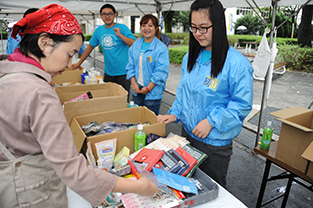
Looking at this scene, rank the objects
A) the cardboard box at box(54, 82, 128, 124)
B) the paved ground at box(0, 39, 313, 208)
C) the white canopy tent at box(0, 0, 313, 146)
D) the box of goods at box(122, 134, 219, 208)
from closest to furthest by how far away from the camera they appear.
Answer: the box of goods at box(122, 134, 219, 208) → the cardboard box at box(54, 82, 128, 124) → the paved ground at box(0, 39, 313, 208) → the white canopy tent at box(0, 0, 313, 146)

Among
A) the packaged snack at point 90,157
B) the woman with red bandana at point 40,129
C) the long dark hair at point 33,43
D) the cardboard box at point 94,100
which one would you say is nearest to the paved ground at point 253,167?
the cardboard box at point 94,100

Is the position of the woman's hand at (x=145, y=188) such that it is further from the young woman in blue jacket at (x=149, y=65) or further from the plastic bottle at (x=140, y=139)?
Result: the young woman in blue jacket at (x=149, y=65)

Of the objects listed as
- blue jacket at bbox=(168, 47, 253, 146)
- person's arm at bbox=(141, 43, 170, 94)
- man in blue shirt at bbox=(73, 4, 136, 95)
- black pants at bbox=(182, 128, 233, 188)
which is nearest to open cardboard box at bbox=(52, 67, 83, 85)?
man in blue shirt at bbox=(73, 4, 136, 95)

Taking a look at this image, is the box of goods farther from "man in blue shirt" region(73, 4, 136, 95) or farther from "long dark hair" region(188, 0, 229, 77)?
"man in blue shirt" region(73, 4, 136, 95)

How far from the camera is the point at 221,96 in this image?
1490 mm

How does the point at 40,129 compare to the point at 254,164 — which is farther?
the point at 254,164

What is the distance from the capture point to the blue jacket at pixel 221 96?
1.42 metres

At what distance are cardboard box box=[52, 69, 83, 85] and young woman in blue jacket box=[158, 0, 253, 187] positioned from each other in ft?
7.23

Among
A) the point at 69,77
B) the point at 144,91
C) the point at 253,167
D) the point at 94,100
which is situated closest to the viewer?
the point at 94,100

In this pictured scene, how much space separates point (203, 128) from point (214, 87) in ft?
0.96

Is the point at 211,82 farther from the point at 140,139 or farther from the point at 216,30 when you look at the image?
the point at 140,139

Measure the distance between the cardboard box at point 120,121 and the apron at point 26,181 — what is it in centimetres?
52

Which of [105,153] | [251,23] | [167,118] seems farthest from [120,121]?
[251,23]

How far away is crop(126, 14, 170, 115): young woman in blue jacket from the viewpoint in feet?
9.02
